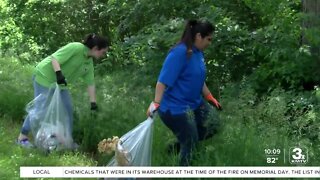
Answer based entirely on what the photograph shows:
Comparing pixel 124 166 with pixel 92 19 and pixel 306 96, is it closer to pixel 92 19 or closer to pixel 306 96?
pixel 306 96

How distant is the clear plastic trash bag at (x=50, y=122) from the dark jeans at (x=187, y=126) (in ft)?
4.72

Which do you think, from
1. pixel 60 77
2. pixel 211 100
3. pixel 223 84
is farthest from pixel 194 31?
pixel 223 84

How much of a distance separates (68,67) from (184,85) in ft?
5.63

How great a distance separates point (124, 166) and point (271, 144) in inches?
50.1

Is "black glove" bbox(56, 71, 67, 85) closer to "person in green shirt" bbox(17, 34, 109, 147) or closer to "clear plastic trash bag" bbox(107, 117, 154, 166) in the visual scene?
"person in green shirt" bbox(17, 34, 109, 147)

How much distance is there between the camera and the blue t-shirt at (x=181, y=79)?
4.04 m

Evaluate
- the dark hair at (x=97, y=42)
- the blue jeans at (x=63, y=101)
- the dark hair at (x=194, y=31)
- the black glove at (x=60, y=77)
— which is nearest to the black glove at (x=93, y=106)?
the blue jeans at (x=63, y=101)

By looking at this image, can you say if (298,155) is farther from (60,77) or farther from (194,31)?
(60,77)

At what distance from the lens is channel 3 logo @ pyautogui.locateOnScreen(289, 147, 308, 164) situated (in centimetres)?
418

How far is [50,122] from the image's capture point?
525 cm

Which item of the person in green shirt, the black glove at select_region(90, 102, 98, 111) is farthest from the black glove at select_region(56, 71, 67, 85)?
the black glove at select_region(90, 102, 98, 111)

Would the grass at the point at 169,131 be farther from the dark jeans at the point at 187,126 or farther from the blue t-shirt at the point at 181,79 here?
the blue t-shirt at the point at 181,79

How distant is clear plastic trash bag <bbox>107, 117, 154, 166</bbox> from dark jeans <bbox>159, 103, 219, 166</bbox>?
0.17m

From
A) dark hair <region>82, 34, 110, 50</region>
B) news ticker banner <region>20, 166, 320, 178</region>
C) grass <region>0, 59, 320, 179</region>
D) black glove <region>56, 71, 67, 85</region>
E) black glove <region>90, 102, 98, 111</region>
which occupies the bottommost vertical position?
news ticker banner <region>20, 166, 320, 178</region>
